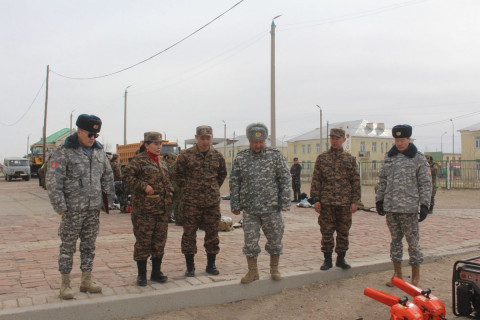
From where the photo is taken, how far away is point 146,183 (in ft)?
15.1

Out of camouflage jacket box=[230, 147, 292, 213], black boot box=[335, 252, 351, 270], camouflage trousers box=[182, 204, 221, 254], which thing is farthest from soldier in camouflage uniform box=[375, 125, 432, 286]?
camouflage trousers box=[182, 204, 221, 254]

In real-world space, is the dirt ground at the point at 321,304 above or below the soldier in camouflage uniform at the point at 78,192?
below

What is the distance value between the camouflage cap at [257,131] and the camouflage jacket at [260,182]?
0.20 m

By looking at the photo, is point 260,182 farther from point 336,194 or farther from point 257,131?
point 336,194

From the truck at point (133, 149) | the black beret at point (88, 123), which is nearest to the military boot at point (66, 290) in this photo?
the black beret at point (88, 123)

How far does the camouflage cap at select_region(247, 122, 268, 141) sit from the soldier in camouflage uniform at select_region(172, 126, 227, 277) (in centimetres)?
50

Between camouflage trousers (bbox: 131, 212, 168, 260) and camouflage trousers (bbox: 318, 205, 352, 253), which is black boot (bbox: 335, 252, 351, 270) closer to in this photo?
camouflage trousers (bbox: 318, 205, 352, 253)

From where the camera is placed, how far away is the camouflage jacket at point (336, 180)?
536 centimetres

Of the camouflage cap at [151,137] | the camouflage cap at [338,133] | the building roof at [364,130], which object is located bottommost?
the camouflage cap at [151,137]

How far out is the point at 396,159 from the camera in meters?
5.12

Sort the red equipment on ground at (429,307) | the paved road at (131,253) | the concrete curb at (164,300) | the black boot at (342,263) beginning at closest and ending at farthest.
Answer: the red equipment on ground at (429,307)
the concrete curb at (164,300)
the paved road at (131,253)
the black boot at (342,263)

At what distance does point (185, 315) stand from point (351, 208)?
2.44 metres

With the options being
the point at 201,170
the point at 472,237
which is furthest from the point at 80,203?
the point at 472,237

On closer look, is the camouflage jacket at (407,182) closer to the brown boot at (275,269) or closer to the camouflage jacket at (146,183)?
the brown boot at (275,269)
